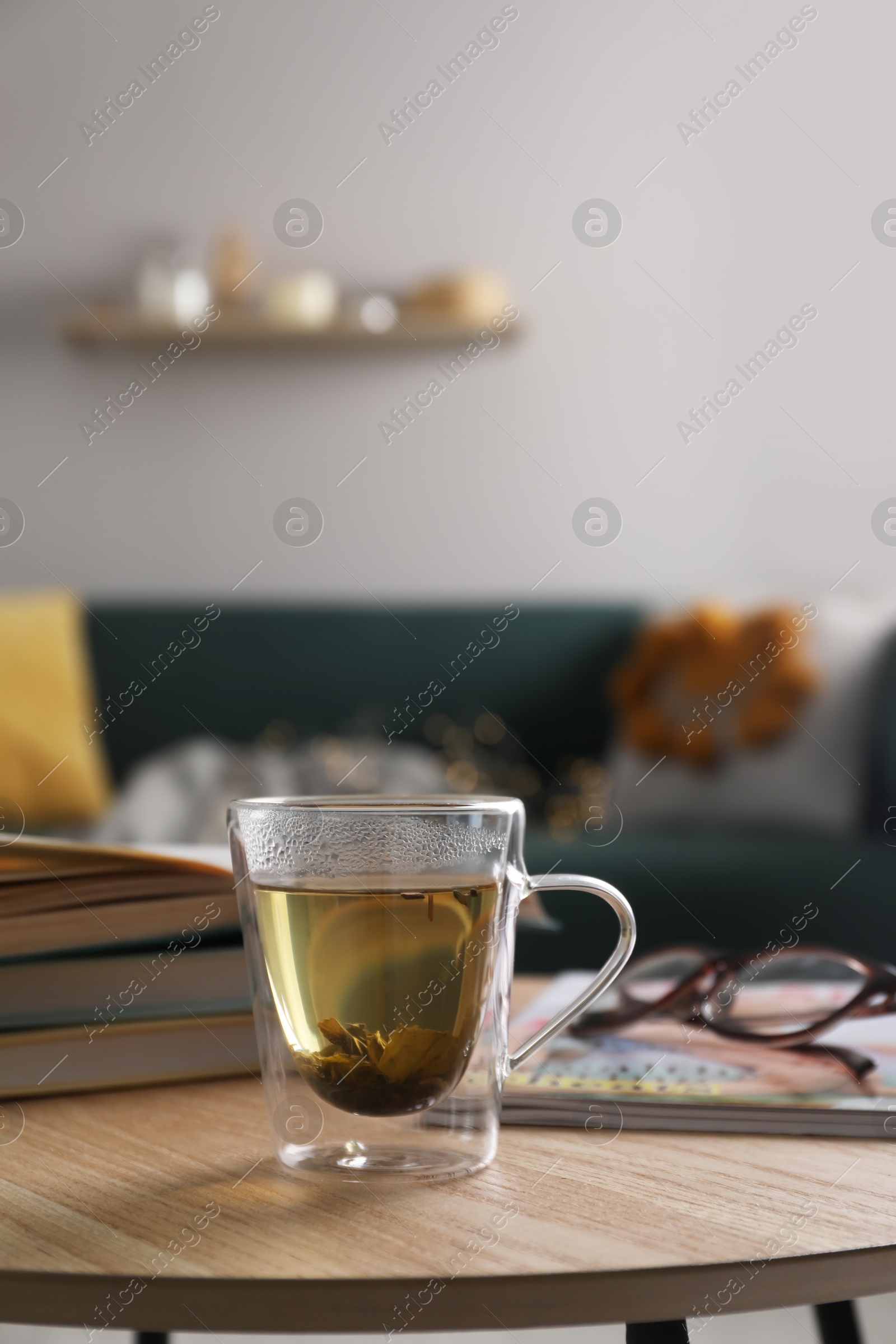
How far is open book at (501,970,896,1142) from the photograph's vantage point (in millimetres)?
469

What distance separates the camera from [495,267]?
9.35ft

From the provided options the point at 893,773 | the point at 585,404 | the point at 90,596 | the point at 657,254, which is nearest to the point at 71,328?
the point at 90,596

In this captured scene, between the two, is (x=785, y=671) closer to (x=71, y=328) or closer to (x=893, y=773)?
(x=893, y=773)

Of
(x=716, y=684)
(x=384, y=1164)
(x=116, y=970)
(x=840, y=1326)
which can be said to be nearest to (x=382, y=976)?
(x=384, y=1164)

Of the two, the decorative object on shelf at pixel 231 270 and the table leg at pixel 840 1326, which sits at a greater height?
the decorative object on shelf at pixel 231 270

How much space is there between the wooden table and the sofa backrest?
2043 mm

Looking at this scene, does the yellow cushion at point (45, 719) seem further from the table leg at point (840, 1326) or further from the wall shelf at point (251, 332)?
the table leg at point (840, 1326)

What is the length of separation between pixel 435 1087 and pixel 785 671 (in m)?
1.76

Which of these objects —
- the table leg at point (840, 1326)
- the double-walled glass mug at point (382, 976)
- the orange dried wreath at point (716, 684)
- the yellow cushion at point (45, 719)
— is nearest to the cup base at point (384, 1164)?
the double-walled glass mug at point (382, 976)

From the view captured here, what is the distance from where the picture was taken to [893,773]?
191 cm

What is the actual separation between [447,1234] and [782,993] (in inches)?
14.4

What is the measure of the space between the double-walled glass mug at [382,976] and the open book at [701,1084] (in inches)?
2.4

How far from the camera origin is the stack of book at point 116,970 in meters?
0.51

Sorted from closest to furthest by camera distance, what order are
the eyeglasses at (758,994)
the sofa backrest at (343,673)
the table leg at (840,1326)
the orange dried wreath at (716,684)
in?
the eyeglasses at (758,994) → the table leg at (840,1326) → the orange dried wreath at (716,684) → the sofa backrest at (343,673)
